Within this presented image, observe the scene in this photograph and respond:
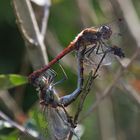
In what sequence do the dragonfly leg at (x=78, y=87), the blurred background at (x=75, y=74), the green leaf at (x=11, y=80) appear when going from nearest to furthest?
the dragonfly leg at (x=78, y=87) < the green leaf at (x=11, y=80) < the blurred background at (x=75, y=74)

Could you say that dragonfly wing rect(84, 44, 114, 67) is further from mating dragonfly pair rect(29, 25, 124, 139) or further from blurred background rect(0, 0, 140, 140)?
blurred background rect(0, 0, 140, 140)

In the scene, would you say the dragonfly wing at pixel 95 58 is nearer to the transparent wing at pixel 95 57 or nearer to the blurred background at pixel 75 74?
the transparent wing at pixel 95 57

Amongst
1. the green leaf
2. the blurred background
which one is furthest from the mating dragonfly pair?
the blurred background

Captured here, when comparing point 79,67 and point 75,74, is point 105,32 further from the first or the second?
point 75,74

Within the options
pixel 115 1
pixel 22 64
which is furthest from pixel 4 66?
pixel 115 1

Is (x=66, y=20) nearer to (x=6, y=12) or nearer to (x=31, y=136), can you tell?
(x=6, y=12)

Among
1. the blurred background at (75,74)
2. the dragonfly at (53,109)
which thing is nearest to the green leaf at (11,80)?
the blurred background at (75,74)
